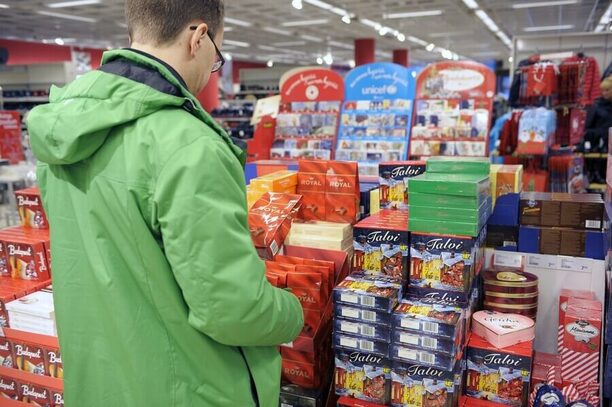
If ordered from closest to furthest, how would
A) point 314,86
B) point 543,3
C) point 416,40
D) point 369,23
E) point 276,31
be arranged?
point 314,86, point 543,3, point 369,23, point 276,31, point 416,40

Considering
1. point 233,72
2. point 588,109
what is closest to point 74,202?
point 588,109

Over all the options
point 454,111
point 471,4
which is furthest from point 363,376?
point 471,4

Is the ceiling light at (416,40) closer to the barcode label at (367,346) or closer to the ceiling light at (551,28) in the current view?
the ceiling light at (551,28)

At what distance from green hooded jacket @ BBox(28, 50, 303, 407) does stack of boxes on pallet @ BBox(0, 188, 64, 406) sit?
45.9 inches

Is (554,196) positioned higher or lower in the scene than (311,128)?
lower

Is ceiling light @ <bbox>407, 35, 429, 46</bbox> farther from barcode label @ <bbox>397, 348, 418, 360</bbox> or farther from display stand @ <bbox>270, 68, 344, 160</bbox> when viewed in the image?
barcode label @ <bbox>397, 348, 418, 360</bbox>

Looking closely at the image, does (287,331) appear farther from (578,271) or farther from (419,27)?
(419,27)

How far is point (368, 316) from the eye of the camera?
211cm

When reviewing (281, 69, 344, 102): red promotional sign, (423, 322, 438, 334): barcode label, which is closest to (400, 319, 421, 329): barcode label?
(423, 322, 438, 334): barcode label

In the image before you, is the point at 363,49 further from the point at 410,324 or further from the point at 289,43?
the point at 410,324

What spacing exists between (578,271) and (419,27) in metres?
14.0

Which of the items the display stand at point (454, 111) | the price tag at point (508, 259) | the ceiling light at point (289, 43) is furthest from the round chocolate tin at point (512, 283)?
the ceiling light at point (289, 43)

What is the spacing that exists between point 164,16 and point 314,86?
15.3ft

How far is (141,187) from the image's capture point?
120 centimetres
